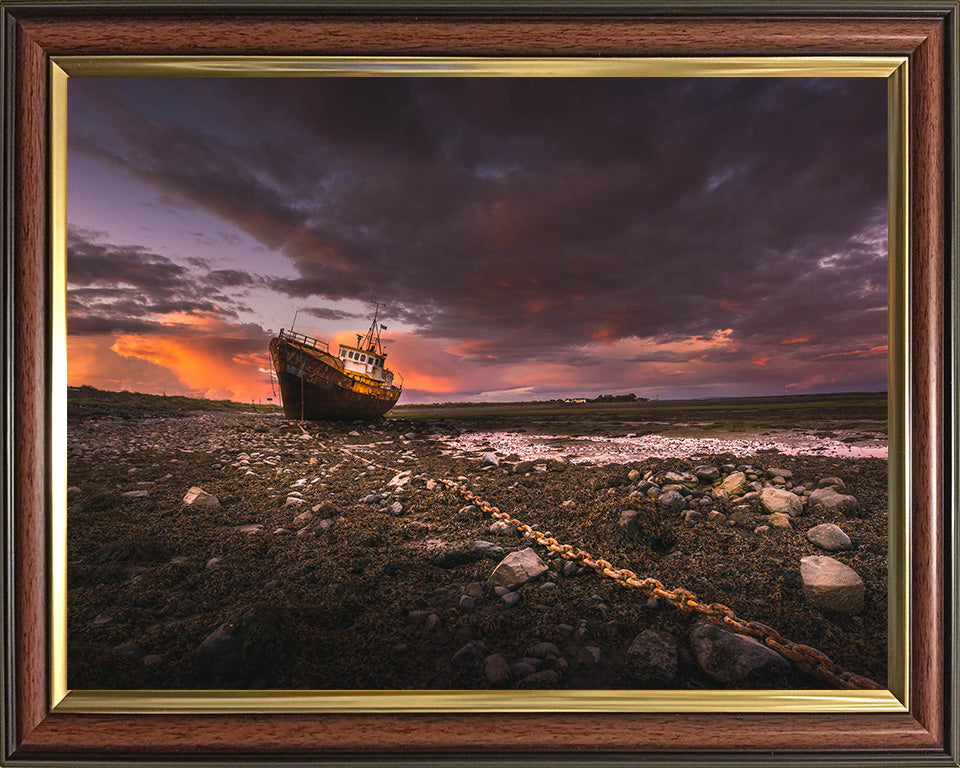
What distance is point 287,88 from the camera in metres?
1.14

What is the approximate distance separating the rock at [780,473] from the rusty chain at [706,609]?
1.34ft

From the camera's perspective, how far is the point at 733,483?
45.1 inches

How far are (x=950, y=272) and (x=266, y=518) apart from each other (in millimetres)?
2101

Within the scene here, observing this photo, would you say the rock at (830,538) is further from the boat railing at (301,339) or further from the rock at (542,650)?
the boat railing at (301,339)

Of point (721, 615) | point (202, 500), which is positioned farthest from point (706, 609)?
point (202, 500)

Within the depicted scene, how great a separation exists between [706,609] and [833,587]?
36 cm

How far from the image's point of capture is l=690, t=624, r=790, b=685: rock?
3.27 feet

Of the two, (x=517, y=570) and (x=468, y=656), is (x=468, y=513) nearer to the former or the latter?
(x=517, y=570)

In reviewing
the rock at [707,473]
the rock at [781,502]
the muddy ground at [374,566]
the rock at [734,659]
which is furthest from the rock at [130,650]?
the rock at [781,502]

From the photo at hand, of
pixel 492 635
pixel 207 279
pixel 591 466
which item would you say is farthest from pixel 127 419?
pixel 591 466

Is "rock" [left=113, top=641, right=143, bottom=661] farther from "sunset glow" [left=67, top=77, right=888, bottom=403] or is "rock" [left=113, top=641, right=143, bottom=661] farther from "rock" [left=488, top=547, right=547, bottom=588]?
"rock" [left=488, top=547, right=547, bottom=588]

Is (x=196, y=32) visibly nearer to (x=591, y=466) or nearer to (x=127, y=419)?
(x=127, y=419)

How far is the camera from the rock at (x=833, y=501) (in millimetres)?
1113

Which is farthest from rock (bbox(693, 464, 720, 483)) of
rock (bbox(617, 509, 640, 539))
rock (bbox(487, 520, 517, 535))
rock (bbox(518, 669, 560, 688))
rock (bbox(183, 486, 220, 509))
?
rock (bbox(183, 486, 220, 509))
